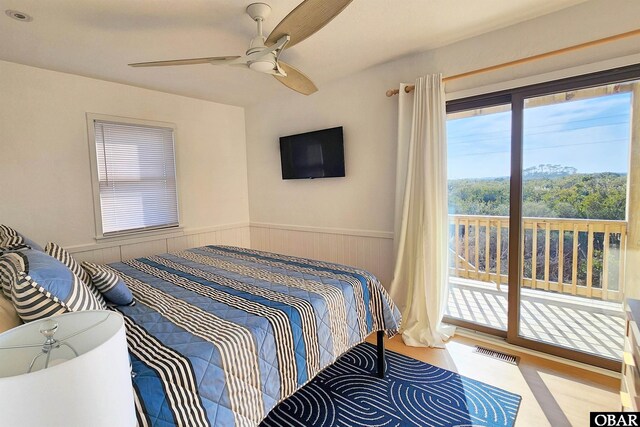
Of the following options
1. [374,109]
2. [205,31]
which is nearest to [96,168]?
[205,31]

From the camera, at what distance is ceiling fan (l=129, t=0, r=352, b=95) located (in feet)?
4.59

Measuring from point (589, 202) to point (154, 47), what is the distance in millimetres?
3408

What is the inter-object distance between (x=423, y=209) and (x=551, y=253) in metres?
1.02

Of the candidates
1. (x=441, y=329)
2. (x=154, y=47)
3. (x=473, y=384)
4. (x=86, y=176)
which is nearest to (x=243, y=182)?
(x=86, y=176)

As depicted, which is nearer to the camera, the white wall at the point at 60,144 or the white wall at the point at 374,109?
the white wall at the point at 374,109

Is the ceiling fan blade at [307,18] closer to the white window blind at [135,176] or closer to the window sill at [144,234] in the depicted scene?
the white window blind at [135,176]

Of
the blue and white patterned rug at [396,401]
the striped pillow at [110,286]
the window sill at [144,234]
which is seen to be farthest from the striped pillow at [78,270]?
the window sill at [144,234]

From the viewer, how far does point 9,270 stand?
3.95 feet

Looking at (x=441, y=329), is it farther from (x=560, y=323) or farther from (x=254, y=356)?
(x=254, y=356)

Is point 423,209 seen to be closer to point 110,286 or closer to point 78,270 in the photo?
point 110,286

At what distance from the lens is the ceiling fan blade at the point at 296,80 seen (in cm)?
210

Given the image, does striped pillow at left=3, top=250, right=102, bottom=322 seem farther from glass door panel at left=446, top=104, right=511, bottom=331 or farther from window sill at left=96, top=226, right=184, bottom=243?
glass door panel at left=446, top=104, right=511, bottom=331

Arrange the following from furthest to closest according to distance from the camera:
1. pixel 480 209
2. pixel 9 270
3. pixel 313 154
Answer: pixel 313 154 < pixel 480 209 < pixel 9 270

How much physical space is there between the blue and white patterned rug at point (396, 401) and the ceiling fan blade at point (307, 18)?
2.12m
